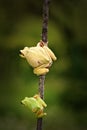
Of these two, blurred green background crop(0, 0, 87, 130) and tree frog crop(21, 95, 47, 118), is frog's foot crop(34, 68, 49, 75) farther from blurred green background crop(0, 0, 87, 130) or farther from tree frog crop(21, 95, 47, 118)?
blurred green background crop(0, 0, 87, 130)


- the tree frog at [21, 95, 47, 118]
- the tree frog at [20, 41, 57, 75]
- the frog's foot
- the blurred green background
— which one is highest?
the blurred green background

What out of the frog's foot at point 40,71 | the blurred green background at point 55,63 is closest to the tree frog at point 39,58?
the frog's foot at point 40,71

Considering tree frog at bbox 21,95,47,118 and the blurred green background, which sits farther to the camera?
the blurred green background

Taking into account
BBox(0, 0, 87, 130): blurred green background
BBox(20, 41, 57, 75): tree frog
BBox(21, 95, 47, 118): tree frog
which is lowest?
BBox(21, 95, 47, 118): tree frog

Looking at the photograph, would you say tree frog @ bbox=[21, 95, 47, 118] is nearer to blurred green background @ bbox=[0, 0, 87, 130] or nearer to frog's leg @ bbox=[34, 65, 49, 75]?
frog's leg @ bbox=[34, 65, 49, 75]

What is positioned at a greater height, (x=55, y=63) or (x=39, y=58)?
(x=55, y=63)

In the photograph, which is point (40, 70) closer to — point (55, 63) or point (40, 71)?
point (40, 71)

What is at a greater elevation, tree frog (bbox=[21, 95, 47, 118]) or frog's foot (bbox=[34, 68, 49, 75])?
frog's foot (bbox=[34, 68, 49, 75])

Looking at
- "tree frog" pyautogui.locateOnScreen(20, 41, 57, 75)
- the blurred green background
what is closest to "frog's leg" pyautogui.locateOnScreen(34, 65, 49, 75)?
"tree frog" pyautogui.locateOnScreen(20, 41, 57, 75)

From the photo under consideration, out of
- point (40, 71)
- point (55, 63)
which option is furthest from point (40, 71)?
point (55, 63)
